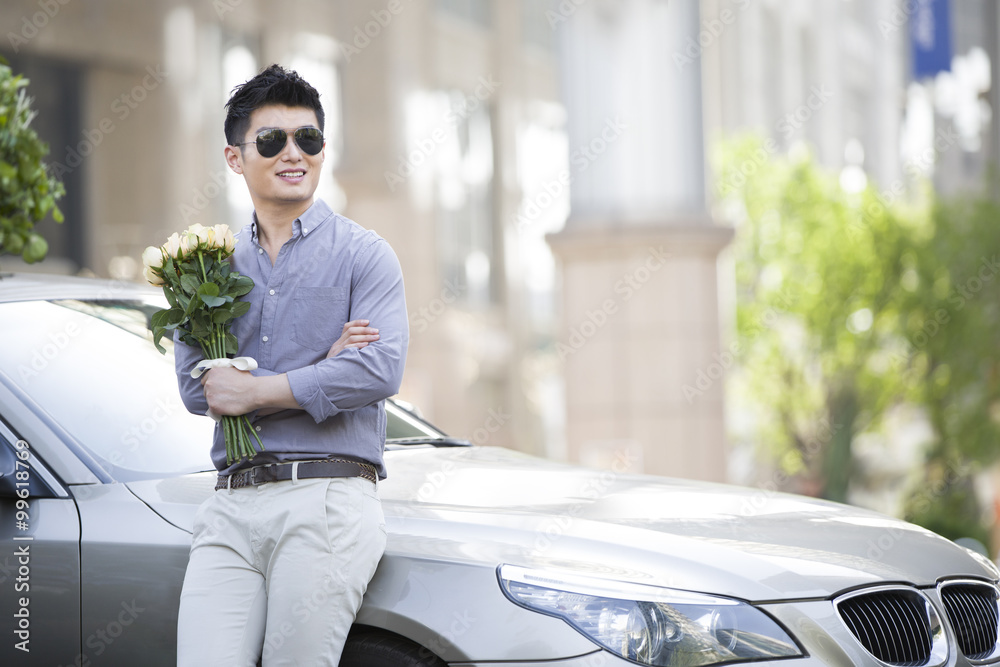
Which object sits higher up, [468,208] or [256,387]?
[468,208]

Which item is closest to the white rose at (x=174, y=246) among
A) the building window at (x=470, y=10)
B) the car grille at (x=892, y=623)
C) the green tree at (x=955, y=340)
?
the car grille at (x=892, y=623)

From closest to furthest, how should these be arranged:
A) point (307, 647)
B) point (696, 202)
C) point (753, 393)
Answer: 1. point (307, 647)
2. point (696, 202)
3. point (753, 393)

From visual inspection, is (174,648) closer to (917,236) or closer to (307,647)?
(307,647)

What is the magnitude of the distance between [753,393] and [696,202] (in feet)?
31.1

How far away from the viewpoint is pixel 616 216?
1165 centimetres

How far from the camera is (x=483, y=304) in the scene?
89.8 feet

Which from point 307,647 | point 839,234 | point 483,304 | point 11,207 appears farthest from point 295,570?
point 483,304

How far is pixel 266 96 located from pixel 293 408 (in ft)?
2.54

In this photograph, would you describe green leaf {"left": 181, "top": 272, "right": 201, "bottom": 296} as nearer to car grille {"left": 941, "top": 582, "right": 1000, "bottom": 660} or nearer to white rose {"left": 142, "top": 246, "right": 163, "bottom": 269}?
white rose {"left": 142, "top": 246, "right": 163, "bottom": 269}

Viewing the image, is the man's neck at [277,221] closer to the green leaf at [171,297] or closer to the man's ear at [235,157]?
the man's ear at [235,157]

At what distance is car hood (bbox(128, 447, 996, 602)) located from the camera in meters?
2.81

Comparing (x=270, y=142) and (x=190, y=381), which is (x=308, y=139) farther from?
(x=190, y=381)

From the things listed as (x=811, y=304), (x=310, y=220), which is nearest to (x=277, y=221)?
(x=310, y=220)

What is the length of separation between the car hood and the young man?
203 mm
